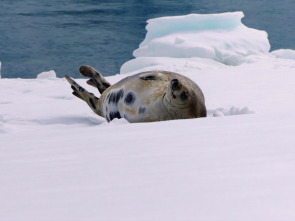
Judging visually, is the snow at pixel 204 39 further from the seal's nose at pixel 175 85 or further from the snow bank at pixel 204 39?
the seal's nose at pixel 175 85

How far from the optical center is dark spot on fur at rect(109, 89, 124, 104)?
10.6ft

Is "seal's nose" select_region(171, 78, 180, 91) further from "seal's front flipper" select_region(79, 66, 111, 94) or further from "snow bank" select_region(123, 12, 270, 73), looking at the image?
"snow bank" select_region(123, 12, 270, 73)

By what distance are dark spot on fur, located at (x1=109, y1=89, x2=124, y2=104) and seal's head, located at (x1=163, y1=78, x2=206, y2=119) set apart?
15.6 inches

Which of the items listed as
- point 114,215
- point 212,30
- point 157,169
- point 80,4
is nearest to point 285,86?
point 157,169

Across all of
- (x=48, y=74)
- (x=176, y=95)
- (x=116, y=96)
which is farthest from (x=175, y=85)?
(x=48, y=74)

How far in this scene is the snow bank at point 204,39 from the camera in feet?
29.5

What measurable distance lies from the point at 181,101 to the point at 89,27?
19.1 meters

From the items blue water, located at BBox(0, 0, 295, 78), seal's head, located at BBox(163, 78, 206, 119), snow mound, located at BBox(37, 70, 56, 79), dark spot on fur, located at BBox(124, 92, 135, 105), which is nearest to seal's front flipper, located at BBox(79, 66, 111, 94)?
dark spot on fur, located at BBox(124, 92, 135, 105)

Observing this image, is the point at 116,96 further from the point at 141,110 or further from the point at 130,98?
the point at 141,110

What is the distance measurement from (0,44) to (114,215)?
803 inches

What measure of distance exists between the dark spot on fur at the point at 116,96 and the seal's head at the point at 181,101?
0.40 meters

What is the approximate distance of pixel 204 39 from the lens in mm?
9633

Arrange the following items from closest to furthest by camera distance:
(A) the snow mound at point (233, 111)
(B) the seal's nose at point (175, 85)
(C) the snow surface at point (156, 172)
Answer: (C) the snow surface at point (156, 172), (B) the seal's nose at point (175, 85), (A) the snow mound at point (233, 111)

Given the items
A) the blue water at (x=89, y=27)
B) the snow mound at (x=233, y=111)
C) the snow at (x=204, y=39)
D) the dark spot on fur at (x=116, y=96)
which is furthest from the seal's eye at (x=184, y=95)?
the blue water at (x=89, y=27)
